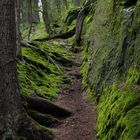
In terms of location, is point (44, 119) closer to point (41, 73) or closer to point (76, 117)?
point (76, 117)

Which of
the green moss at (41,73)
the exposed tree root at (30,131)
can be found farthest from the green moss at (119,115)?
the green moss at (41,73)

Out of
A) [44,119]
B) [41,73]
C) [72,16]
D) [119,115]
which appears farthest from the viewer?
[72,16]

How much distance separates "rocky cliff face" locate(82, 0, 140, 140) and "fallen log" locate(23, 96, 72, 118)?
4.05ft

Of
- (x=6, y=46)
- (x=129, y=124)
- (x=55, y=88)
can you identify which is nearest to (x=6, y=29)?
(x=6, y=46)

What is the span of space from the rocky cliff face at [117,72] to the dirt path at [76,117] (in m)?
0.40

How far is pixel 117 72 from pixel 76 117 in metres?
2.04

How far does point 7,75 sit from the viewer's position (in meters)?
8.95

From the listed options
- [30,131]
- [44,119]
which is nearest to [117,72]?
[44,119]

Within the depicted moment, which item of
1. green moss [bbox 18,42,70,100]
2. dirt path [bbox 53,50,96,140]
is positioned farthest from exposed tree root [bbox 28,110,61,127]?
green moss [bbox 18,42,70,100]

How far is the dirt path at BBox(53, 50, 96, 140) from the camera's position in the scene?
9.98 meters

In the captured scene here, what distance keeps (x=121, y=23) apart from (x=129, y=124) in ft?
16.3

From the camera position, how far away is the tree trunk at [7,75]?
8898mm

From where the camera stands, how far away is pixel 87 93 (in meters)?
13.8

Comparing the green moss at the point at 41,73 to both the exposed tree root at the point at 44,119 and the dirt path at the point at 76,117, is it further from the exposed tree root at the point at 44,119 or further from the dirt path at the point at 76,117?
the exposed tree root at the point at 44,119
